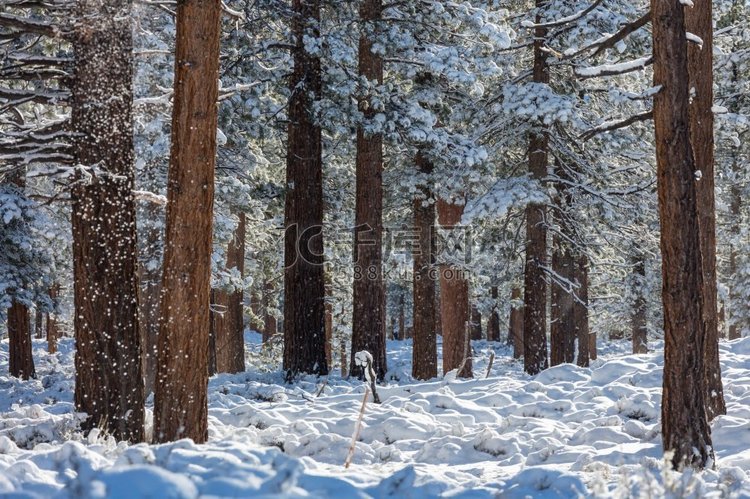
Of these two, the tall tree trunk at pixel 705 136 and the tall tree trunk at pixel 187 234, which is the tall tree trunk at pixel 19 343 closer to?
the tall tree trunk at pixel 187 234

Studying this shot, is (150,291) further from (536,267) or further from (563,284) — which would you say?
(563,284)

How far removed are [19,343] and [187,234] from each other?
46.7 ft

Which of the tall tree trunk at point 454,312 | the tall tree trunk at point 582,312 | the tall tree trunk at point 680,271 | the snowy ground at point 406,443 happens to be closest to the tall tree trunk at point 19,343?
the snowy ground at point 406,443

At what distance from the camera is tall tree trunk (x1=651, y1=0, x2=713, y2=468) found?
6934 millimetres

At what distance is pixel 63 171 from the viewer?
7.43 m

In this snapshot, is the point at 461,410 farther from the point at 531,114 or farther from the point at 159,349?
the point at 531,114

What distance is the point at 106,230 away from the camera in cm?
768

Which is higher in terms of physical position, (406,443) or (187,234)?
(187,234)

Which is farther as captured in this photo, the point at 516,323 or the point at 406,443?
the point at 516,323

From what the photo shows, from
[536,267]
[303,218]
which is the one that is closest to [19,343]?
[303,218]

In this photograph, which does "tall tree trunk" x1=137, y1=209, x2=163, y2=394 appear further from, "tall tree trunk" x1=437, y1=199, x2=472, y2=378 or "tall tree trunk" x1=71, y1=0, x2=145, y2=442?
"tall tree trunk" x1=437, y1=199, x2=472, y2=378

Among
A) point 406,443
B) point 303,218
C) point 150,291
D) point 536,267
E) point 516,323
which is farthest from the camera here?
point 516,323

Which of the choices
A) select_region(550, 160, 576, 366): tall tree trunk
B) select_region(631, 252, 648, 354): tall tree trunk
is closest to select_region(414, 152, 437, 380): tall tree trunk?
select_region(550, 160, 576, 366): tall tree trunk

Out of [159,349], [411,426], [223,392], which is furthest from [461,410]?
[159,349]
